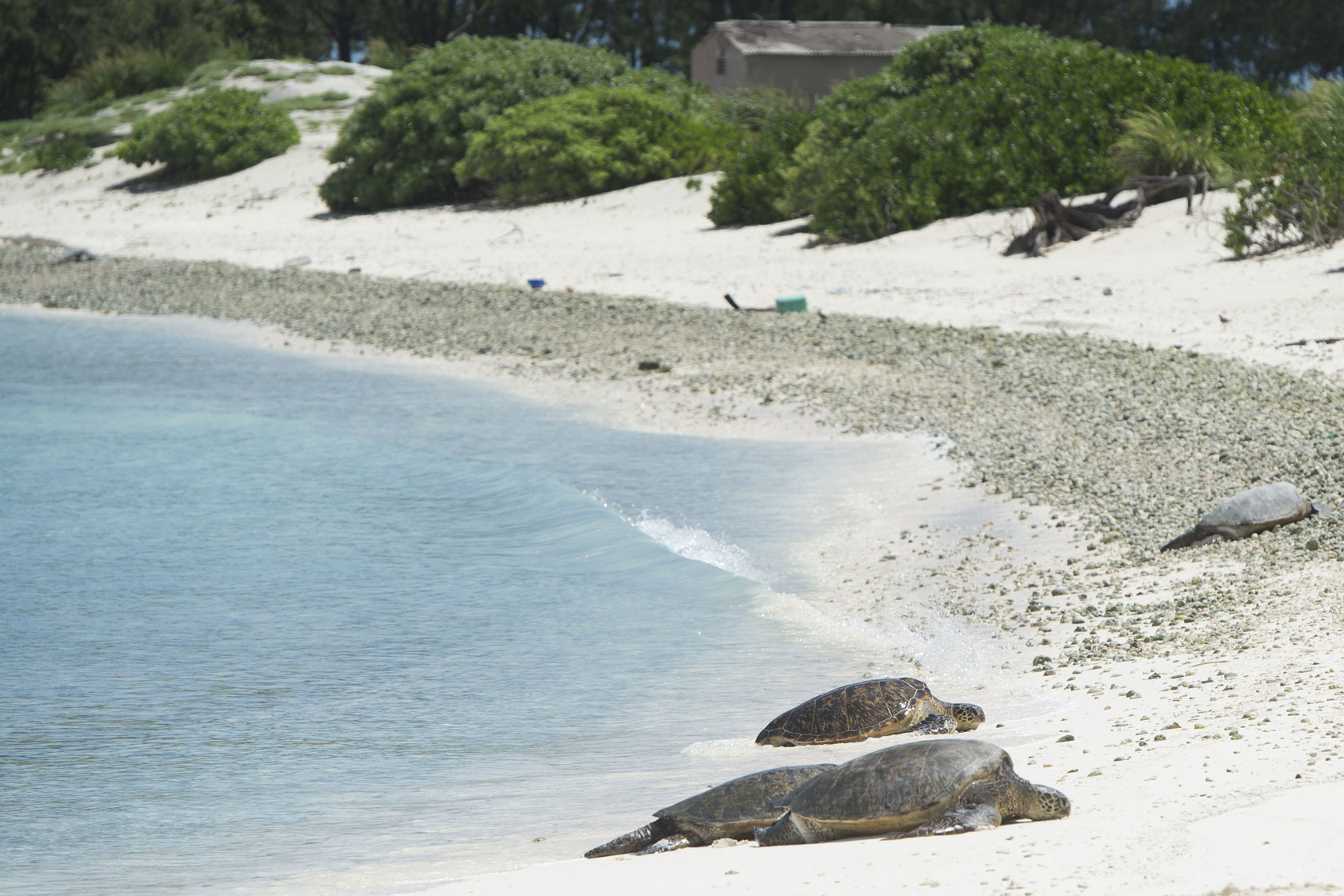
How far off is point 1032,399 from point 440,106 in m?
18.7

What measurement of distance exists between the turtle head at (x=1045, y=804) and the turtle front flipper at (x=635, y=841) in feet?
3.54

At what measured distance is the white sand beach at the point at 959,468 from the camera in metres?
3.70

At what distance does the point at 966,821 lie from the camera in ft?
13.5

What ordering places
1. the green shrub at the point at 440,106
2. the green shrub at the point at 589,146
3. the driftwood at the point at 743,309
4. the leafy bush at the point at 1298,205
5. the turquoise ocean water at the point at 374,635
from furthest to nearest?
the green shrub at the point at 440,106
the green shrub at the point at 589,146
the driftwood at the point at 743,309
the leafy bush at the point at 1298,205
the turquoise ocean water at the point at 374,635

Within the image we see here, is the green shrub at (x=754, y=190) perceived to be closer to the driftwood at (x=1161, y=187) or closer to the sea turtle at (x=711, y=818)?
the driftwood at (x=1161, y=187)

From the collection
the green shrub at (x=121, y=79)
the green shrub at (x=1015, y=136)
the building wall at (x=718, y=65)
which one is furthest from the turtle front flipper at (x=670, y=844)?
the green shrub at (x=121, y=79)

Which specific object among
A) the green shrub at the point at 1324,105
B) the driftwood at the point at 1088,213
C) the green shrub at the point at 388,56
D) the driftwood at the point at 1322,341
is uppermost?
the green shrub at the point at 388,56

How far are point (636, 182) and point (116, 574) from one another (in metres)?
17.4

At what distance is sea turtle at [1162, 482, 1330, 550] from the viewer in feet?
24.1

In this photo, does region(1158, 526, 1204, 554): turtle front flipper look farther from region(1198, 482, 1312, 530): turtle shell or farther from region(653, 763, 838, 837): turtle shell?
region(653, 763, 838, 837): turtle shell

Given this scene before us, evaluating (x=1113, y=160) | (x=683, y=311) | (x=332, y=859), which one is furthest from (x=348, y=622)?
(x=1113, y=160)

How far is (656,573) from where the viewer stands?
8281 mm

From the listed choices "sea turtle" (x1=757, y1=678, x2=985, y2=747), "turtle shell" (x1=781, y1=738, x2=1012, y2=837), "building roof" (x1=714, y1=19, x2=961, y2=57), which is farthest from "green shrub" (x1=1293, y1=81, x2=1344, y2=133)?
"building roof" (x1=714, y1=19, x2=961, y2=57)

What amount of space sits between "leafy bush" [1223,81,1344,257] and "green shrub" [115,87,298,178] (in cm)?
2148
